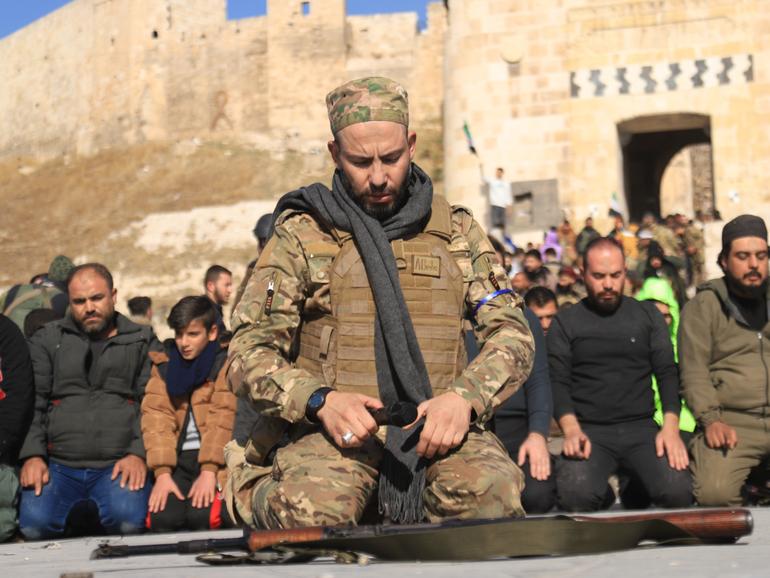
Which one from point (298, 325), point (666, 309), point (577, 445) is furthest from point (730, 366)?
point (298, 325)

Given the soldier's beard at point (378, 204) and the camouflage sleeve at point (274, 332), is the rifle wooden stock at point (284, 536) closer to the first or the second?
the camouflage sleeve at point (274, 332)

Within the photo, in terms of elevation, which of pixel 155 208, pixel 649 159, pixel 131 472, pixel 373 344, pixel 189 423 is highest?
pixel 155 208

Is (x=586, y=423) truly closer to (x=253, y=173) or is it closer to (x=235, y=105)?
(x=253, y=173)

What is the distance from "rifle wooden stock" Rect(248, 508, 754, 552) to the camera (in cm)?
313

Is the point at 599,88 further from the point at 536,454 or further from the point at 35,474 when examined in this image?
the point at 35,474

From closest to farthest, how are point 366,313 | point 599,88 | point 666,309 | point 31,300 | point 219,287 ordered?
point 366,313 < point 666,309 < point 31,300 < point 219,287 < point 599,88

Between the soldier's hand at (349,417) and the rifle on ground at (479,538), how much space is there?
25cm

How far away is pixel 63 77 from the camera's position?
130ft

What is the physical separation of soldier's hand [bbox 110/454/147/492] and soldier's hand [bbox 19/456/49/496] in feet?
1.06

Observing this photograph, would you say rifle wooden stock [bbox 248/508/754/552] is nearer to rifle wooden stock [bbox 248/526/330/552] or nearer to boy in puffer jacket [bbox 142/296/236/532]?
rifle wooden stock [bbox 248/526/330/552]

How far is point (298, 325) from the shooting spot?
148 inches

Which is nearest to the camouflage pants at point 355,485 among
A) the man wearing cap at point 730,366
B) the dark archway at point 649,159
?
the man wearing cap at point 730,366

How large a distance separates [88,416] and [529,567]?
3.60 metres

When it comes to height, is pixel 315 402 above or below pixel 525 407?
above
